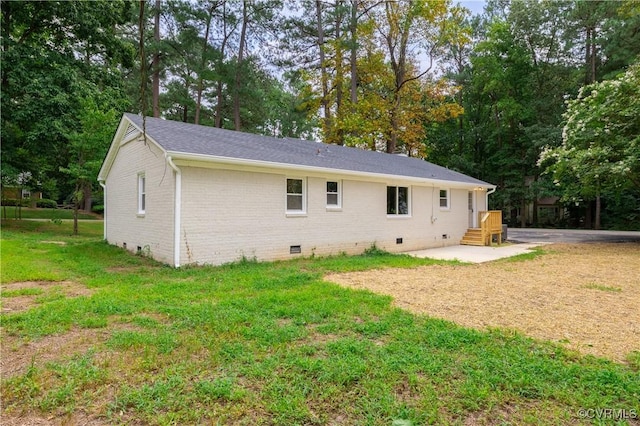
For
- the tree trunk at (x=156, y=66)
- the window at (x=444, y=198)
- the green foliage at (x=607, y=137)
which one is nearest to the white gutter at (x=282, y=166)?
the window at (x=444, y=198)

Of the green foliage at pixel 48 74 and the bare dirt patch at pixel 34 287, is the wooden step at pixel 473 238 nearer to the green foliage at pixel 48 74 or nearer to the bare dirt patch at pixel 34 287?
the bare dirt patch at pixel 34 287

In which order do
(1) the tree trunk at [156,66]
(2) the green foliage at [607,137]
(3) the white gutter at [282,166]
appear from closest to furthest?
(3) the white gutter at [282,166]
(2) the green foliage at [607,137]
(1) the tree trunk at [156,66]

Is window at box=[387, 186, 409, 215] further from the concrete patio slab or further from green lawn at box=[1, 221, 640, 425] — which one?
green lawn at box=[1, 221, 640, 425]

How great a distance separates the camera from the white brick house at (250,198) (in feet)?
26.9

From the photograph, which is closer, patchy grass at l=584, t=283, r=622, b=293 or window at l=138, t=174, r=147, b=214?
patchy grass at l=584, t=283, r=622, b=293

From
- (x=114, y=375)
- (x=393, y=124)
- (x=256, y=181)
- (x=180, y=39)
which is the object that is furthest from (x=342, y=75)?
(x=114, y=375)

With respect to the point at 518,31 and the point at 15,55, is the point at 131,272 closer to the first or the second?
the point at 15,55

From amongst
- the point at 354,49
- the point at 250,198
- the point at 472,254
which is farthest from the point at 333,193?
the point at 354,49

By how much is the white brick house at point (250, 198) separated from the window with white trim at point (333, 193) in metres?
0.03

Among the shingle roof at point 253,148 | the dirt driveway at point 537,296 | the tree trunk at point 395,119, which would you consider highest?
the tree trunk at point 395,119

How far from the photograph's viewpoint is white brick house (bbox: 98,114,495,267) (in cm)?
821

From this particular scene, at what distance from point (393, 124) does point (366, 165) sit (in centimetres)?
1226

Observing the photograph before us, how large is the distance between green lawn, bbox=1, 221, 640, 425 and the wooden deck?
10964 mm

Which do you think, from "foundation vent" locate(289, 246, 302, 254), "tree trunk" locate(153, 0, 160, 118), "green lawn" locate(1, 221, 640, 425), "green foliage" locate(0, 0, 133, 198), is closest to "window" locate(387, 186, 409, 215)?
"foundation vent" locate(289, 246, 302, 254)
